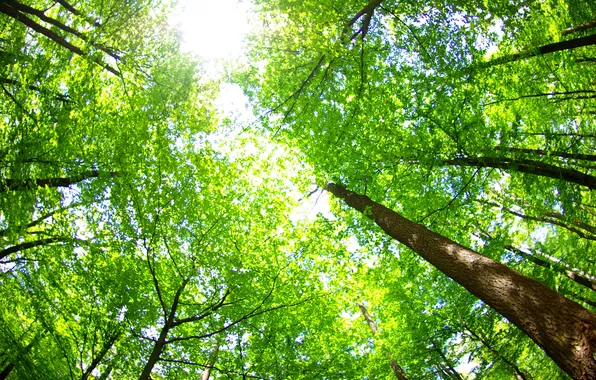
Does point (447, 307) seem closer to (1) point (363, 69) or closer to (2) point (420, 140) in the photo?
(2) point (420, 140)

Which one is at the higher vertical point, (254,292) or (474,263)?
(254,292)

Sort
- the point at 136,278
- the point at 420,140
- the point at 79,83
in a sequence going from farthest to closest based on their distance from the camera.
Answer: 1. the point at 136,278
2. the point at 420,140
3. the point at 79,83

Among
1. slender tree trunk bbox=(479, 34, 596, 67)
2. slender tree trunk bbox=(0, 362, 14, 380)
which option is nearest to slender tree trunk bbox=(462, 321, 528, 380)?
slender tree trunk bbox=(479, 34, 596, 67)

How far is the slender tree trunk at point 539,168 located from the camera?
4.76 m

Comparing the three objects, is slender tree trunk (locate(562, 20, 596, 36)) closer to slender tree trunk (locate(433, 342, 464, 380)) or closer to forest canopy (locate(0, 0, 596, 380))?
forest canopy (locate(0, 0, 596, 380))

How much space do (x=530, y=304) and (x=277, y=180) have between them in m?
6.61

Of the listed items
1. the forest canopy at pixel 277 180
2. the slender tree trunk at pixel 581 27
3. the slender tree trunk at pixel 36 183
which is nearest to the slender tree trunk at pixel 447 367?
the forest canopy at pixel 277 180

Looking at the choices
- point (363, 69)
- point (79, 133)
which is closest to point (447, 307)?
point (363, 69)

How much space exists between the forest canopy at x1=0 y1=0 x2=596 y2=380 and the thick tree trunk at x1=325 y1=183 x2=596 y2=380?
0.02 m

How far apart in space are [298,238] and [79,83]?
5.34 m

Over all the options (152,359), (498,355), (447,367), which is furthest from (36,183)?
(447,367)

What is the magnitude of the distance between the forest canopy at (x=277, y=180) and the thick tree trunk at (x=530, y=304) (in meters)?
0.02

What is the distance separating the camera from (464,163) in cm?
571

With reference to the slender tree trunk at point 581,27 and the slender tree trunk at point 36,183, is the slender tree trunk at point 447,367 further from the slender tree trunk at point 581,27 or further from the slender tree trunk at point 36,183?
the slender tree trunk at point 36,183
